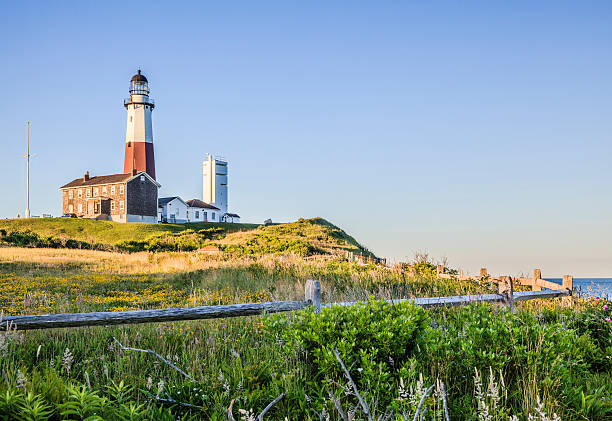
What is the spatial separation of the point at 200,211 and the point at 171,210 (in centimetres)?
498

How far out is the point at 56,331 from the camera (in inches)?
266

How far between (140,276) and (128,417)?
42.7ft

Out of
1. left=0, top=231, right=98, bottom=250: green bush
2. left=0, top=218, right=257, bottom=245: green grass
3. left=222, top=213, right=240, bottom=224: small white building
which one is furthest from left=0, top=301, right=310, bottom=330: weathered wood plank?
left=222, top=213, right=240, bottom=224: small white building

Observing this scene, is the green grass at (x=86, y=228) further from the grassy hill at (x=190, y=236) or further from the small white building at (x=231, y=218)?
the small white building at (x=231, y=218)

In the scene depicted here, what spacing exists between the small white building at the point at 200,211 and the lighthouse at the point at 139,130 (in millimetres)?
9311

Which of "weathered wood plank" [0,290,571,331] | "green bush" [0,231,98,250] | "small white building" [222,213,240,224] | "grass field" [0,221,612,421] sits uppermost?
"small white building" [222,213,240,224]

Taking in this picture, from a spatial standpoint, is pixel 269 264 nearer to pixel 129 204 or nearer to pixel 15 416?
pixel 15 416

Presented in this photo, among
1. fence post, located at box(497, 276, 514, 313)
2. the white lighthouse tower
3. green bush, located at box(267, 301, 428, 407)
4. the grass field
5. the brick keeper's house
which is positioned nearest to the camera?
the grass field

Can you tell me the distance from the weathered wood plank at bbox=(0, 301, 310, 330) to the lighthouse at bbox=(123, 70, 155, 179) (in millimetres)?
48796

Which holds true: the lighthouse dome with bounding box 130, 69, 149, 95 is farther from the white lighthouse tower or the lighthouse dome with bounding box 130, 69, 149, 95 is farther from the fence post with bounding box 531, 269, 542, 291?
the fence post with bounding box 531, 269, 542, 291

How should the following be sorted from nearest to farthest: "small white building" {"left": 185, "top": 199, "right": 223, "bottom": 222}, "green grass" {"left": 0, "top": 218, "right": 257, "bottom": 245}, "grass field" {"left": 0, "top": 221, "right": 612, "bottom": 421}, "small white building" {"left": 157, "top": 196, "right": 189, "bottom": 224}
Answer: "grass field" {"left": 0, "top": 221, "right": 612, "bottom": 421}, "green grass" {"left": 0, "top": 218, "right": 257, "bottom": 245}, "small white building" {"left": 157, "top": 196, "right": 189, "bottom": 224}, "small white building" {"left": 185, "top": 199, "right": 223, "bottom": 222}

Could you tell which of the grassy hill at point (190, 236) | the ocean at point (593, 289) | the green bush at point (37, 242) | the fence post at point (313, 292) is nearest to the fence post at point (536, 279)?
the ocean at point (593, 289)

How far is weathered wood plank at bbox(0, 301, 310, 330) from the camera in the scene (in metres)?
5.10

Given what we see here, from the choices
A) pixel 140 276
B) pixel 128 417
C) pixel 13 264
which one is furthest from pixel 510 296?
pixel 13 264
